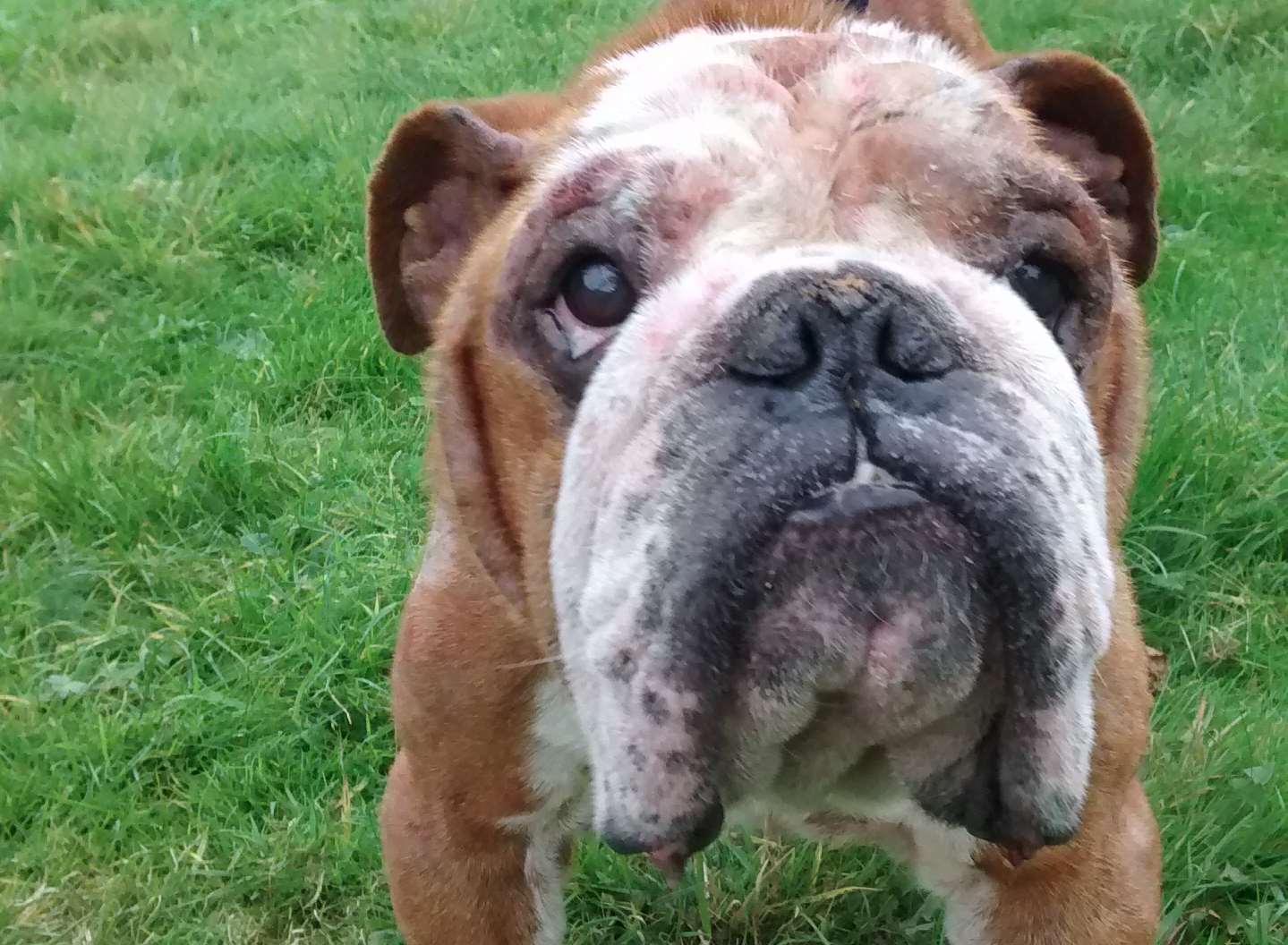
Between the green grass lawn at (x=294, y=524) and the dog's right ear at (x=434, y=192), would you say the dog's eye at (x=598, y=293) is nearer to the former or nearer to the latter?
the dog's right ear at (x=434, y=192)

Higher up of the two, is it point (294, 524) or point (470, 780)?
point (470, 780)

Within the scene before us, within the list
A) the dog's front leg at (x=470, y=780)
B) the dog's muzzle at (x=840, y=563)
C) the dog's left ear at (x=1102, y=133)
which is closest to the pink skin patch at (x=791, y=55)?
the dog's left ear at (x=1102, y=133)

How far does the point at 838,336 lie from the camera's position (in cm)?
126

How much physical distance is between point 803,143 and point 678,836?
0.80 meters

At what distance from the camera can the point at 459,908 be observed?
2080 mm

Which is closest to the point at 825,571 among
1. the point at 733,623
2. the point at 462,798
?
the point at 733,623

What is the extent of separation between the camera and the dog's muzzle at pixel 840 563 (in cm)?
122

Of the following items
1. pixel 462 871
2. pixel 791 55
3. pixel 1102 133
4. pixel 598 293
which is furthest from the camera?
pixel 462 871

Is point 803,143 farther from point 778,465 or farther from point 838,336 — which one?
point 778,465

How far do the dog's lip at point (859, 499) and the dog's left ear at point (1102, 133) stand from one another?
0.91m

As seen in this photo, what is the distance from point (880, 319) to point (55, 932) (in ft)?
6.73

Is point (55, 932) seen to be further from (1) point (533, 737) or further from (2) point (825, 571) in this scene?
(2) point (825, 571)

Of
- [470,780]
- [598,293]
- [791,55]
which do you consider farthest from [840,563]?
[470,780]

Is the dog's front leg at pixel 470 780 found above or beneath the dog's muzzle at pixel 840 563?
beneath
